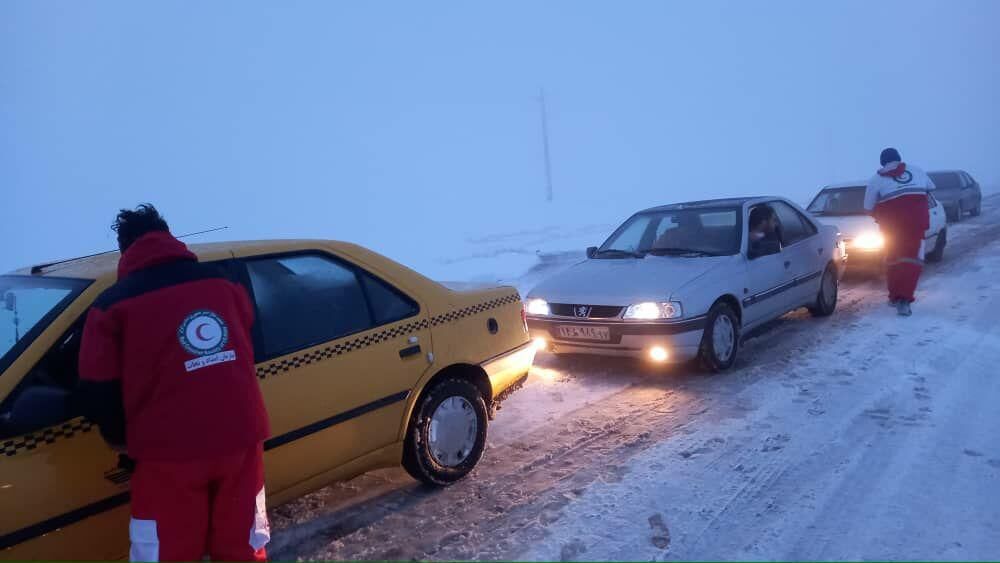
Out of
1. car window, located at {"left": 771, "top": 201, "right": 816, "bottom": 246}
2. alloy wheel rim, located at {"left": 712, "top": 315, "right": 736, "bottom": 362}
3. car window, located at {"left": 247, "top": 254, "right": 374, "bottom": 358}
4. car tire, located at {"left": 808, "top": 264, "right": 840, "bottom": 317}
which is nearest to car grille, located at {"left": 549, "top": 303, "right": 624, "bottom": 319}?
alloy wheel rim, located at {"left": 712, "top": 315, "right": 736, "bottom": 362}

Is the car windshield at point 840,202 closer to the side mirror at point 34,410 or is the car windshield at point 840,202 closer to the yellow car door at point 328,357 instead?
the yellow car door at point 328,357

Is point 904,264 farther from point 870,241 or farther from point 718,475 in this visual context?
point 718,475

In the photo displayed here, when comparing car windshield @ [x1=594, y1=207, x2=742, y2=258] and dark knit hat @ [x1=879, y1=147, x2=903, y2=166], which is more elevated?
dark knit hat @ [x1=879, y1=147, x2=903, y2=166]

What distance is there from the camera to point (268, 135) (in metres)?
78.2

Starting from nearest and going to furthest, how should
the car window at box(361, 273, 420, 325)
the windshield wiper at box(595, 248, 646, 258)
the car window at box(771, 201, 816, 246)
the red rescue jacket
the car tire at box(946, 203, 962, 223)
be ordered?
the red rescue jacket → the car window at box(361, 273, 420, 325) → the windshield wiper at box(595, 248, 646, 258) → the car window at box(771, 201, 816, 246) → the car tire at box(946, 203, 962, 223)

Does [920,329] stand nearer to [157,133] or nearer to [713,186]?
[713,186]

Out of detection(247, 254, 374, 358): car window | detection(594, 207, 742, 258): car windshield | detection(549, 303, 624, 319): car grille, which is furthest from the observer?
detection(594, 207, 742, 258): car windshield

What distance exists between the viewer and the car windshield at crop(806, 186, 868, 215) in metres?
10.7

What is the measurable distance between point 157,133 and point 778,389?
7595cm

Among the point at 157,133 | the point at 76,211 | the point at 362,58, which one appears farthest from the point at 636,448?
the point at 362,58

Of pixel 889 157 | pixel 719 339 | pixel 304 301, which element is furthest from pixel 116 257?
pixel 889 157

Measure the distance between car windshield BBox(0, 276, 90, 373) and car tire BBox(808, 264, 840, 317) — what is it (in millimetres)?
7194

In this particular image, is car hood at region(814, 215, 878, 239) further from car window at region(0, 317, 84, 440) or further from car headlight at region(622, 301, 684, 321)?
car window at region(0, 317, 84, 440)

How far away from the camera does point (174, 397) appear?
228 cm
